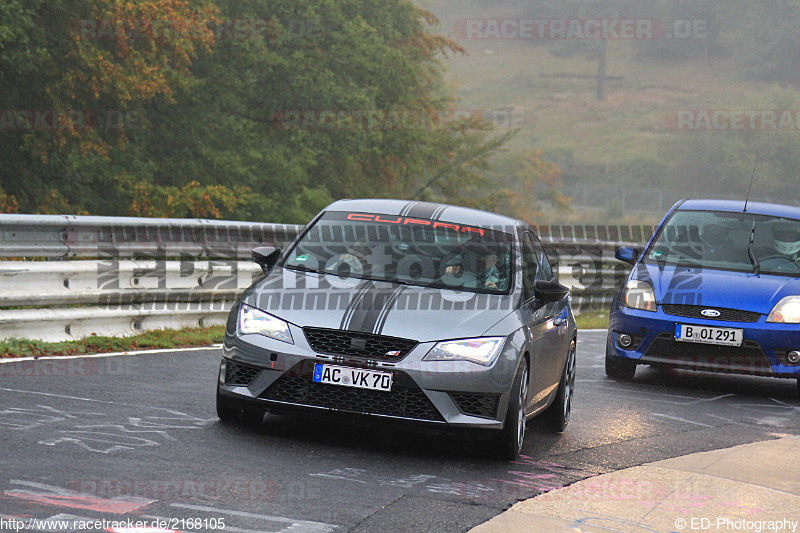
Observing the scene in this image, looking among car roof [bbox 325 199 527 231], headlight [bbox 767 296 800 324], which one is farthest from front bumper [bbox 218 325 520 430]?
headlight [bbox 767 296 800 324]

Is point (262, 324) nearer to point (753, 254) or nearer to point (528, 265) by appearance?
point (528, 265)

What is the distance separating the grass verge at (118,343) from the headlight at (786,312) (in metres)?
5.61

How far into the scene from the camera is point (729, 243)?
476 inches

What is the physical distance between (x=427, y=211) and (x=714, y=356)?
12.9 ft

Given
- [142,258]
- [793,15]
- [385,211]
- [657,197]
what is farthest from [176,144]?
[793,15]

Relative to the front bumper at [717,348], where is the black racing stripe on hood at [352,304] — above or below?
above

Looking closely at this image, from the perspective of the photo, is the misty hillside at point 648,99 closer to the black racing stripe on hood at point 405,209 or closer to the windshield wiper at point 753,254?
the windshield wiper at point 753,254

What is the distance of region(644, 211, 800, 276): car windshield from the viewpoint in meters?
11.8

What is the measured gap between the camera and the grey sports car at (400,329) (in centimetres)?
684

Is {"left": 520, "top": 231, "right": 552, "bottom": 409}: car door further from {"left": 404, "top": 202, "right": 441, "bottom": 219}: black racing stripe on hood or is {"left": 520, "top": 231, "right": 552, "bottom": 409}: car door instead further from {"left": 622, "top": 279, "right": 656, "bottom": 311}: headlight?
{"left": 622, "top": 279, "right": 656, "bottom": 311}: headlight

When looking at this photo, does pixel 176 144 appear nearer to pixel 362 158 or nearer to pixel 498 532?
pixel 362 158

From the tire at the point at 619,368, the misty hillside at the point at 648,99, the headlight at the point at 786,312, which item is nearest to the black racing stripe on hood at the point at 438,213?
the tire at the point at 619,368

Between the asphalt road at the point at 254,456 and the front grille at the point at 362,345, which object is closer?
the asphalt road at the point at 254,456

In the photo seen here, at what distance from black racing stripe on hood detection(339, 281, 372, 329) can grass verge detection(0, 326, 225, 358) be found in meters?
3.87
